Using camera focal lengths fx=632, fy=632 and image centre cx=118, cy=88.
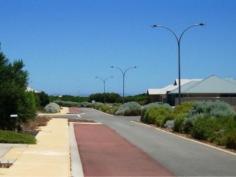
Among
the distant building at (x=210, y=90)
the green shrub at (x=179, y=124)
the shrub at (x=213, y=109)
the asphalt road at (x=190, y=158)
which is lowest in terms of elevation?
the asphalt road at (x=190, y=158)

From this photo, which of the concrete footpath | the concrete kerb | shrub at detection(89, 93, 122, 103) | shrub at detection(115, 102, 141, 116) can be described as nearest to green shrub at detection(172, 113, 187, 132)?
the concrete footpath

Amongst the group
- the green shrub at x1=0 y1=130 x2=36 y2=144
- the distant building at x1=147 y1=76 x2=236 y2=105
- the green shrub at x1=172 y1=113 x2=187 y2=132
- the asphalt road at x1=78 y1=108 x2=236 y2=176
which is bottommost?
the asphalt road at x1=78 y1=108 x2=236 y2=176

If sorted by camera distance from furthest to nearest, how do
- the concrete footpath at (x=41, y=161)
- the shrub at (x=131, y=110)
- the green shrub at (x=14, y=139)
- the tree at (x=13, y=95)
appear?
the shrub at (x=131, y=110) < the tree at (x=13, y=95) < the green shrub at (x=14, y=139) < the concrete footpath at (x=41, y=161)

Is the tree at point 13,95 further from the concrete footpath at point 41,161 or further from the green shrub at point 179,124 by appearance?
the green shrub at point 179,124

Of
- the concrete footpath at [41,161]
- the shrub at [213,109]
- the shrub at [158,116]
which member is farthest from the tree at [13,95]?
→ the shrub at [158,116]

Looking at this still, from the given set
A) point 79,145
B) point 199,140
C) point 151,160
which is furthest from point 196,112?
point 151,160

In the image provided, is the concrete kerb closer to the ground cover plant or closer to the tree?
the ground cover plant

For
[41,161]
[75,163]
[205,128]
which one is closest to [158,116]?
[205,128]

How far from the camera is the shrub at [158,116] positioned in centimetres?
4565

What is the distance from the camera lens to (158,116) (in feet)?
160

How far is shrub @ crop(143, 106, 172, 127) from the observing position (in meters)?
45.7

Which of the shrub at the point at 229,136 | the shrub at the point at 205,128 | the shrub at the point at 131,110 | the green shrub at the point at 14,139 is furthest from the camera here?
the shrub at the point at 131,110

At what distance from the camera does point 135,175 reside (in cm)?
1562

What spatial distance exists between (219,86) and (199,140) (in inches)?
2548
